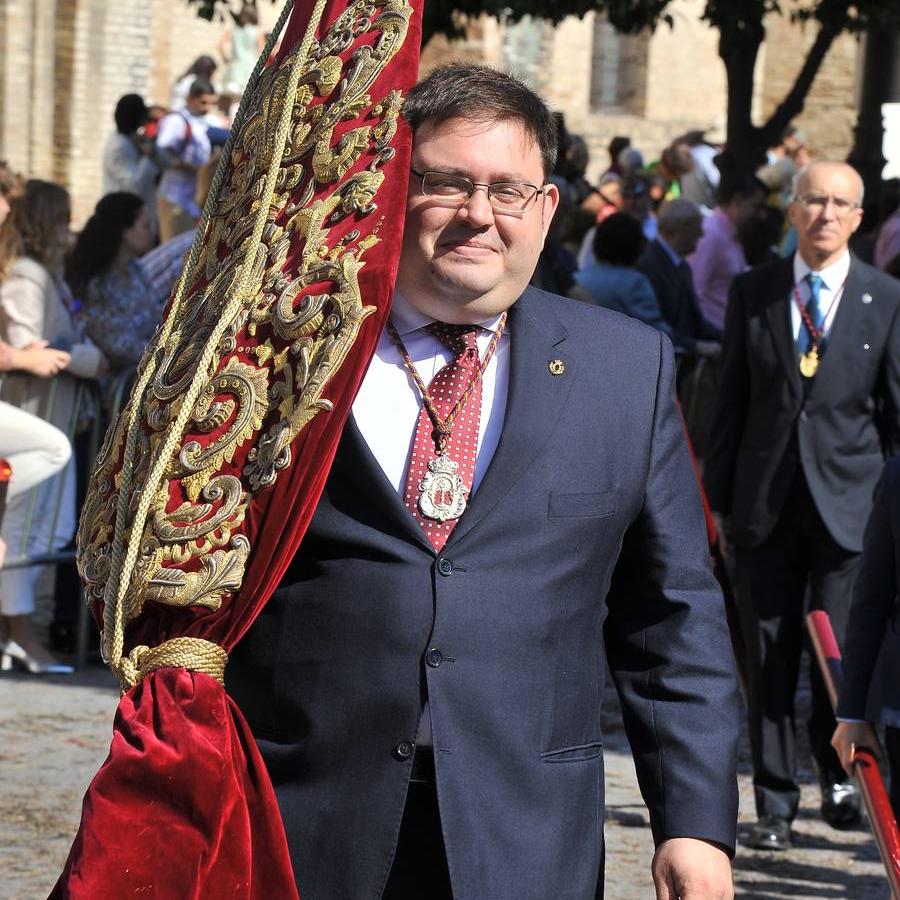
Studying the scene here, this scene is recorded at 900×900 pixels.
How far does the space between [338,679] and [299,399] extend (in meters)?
0.44

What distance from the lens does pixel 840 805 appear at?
280 inches

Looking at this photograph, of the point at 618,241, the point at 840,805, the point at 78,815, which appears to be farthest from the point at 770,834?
the point at 618,241

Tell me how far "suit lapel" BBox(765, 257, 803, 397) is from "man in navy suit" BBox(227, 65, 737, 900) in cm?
392

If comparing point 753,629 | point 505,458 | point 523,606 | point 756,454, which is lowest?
point 753,629

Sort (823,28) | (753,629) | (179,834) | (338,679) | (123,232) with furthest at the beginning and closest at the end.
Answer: (823,28), (123,232), (753,629), (338,679), (179,834)

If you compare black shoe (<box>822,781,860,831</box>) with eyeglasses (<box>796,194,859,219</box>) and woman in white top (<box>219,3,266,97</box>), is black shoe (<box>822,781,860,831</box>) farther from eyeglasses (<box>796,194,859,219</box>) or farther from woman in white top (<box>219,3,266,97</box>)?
woman in white top (<box>219,3,266,97</box>)

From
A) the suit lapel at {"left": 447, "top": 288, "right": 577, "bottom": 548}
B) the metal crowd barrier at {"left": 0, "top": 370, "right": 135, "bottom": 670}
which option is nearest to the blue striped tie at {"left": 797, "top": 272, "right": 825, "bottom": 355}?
the metal crowd barrier at {"left": 0, "top": 370, "right": 135, "bottom": 670}

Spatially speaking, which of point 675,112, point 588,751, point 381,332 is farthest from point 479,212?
point 675,112

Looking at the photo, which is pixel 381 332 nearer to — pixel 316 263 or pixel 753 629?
pixel 316 263

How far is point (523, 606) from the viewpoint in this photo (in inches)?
125

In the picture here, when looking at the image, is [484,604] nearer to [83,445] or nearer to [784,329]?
[784,329]

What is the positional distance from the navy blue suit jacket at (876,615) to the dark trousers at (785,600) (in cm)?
189

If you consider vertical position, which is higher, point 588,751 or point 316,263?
point 316,263

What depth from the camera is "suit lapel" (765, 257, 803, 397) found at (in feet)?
23.7
